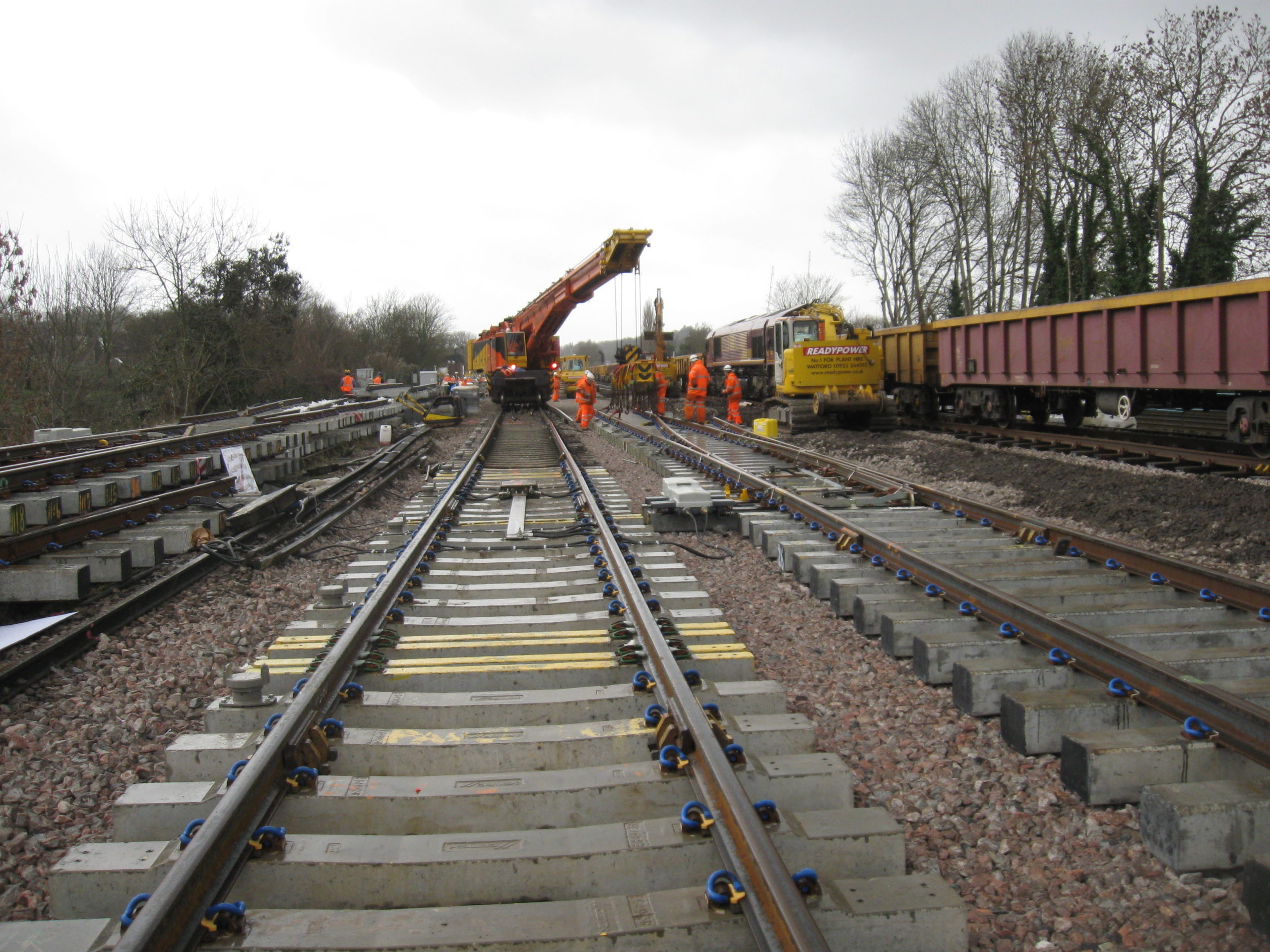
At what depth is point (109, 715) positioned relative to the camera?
13.4 ft

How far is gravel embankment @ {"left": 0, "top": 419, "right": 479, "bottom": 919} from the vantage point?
10.0 ft

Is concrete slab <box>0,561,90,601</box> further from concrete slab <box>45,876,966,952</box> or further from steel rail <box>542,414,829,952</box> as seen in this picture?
steel rail <box>542,414,829,952</box>

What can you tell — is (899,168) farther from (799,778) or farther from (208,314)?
(799,778)

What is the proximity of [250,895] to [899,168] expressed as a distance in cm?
4702

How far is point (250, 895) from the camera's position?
2.28 metres

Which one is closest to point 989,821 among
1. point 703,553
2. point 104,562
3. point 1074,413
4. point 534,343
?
point 703,553

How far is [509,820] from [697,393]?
1667 cm

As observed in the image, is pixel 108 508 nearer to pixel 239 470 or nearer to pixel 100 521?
pixel 100 521

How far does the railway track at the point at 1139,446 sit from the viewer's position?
394 inches

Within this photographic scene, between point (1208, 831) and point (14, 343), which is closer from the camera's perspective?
point (1208, 831)

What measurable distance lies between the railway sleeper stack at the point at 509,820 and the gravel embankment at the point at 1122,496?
189 inches

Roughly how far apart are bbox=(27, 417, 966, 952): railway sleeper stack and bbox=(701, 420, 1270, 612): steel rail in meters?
2.90

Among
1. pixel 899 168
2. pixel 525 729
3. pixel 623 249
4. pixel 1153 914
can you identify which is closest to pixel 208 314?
pixel 623 249

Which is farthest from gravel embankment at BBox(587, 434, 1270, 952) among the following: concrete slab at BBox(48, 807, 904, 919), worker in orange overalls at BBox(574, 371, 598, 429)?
worker in orange overalls at BBox(574, 371, 598, 429)
